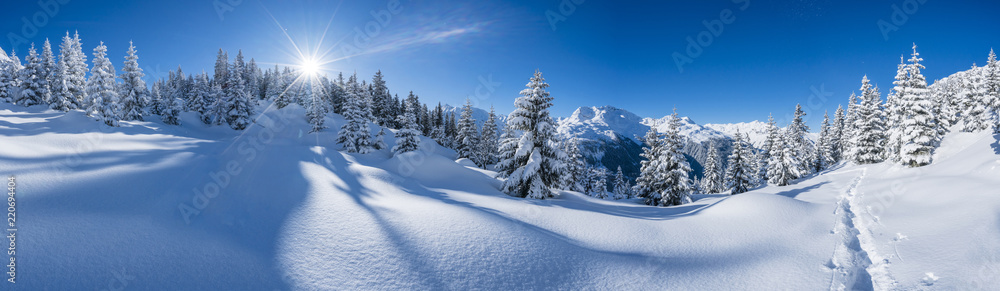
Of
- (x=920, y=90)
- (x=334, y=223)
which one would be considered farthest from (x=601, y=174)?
(x=334, y=223)

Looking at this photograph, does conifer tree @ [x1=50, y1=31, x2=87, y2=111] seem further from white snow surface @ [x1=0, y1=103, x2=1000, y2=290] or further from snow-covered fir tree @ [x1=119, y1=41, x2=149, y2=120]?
white snow surface @ [x1=0, y1=103, x2=1000, y2=290]

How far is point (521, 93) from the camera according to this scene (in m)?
19.0

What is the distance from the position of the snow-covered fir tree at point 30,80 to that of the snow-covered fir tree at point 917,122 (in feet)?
291

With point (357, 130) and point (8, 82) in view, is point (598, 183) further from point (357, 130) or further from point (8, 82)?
point (8, 82)

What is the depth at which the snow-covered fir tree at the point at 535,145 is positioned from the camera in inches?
733

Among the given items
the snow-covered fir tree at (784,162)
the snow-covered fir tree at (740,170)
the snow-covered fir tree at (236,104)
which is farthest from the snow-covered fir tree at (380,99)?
the snow-covered fir tree at (784,162)

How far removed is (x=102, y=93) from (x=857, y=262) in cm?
5211

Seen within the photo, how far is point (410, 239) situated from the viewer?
24.3 ft

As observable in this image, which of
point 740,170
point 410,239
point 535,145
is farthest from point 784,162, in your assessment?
point 410,239

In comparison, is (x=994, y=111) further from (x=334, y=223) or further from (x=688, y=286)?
(x=334, y=223)

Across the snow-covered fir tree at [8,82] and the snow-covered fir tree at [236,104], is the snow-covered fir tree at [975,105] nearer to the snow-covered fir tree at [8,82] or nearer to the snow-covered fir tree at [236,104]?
the snow-covered fir tree at [236,104]

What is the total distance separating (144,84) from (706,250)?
55.2 m

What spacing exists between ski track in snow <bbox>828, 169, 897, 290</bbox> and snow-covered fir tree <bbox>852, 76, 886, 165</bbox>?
38.1 m

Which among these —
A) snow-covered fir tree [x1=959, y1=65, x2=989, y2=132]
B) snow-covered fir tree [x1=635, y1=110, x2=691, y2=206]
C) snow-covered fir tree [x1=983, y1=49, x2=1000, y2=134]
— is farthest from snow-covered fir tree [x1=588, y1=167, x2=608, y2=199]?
snow-covered fir tree [x1=959, y1=65, x2=989, y2=132]
